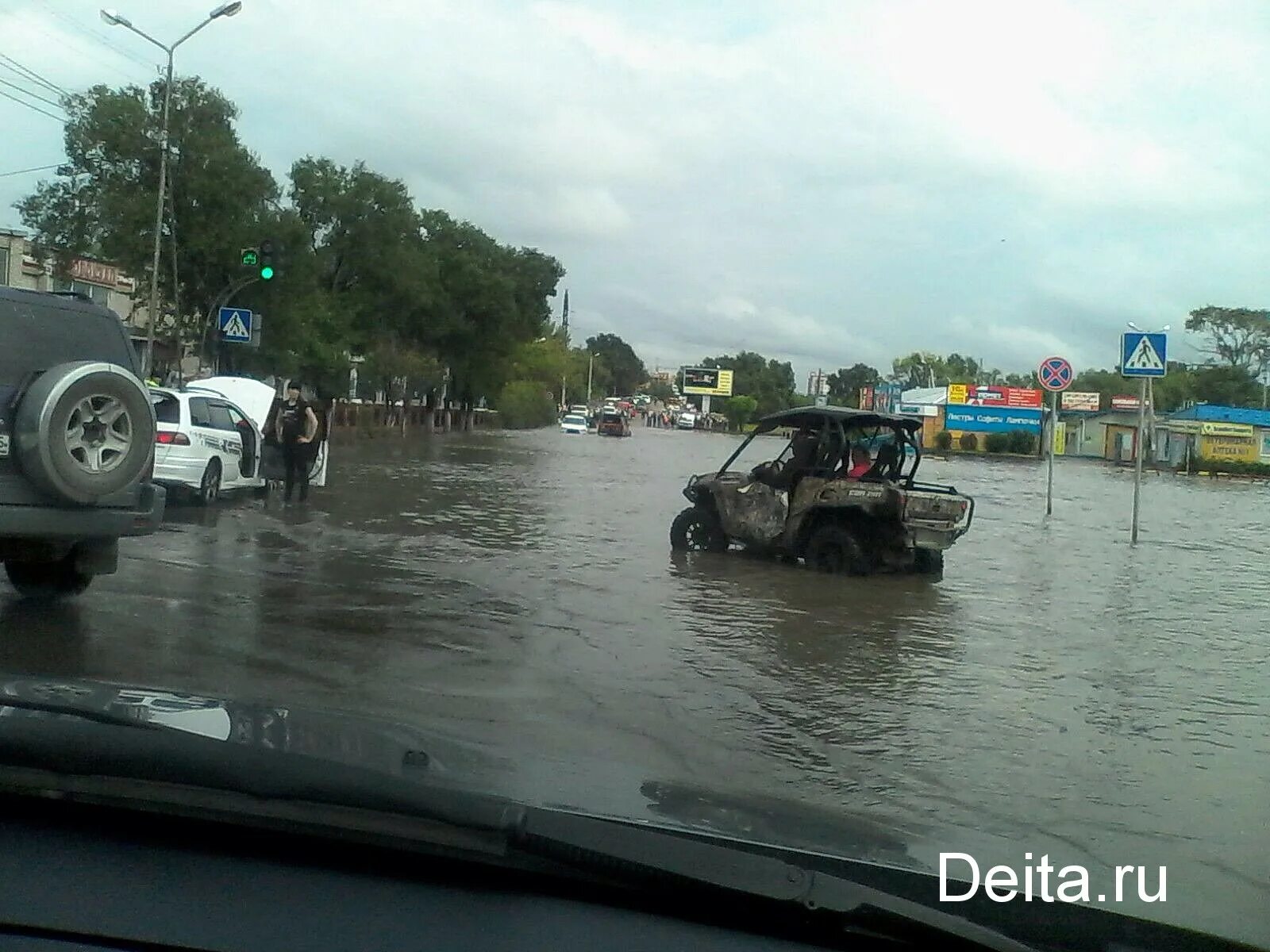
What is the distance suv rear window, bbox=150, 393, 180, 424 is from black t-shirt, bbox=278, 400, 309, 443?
1.96m

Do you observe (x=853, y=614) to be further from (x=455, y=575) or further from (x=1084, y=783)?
(x=1084, y=783)

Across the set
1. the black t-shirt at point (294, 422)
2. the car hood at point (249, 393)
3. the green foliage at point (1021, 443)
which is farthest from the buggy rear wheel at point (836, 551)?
the green foliage at point (1021, 443)

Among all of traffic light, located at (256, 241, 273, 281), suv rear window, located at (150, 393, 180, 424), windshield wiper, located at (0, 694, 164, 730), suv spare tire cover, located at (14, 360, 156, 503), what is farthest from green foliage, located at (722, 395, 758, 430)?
windshield wiper, located at (0, 694, 164, 730)

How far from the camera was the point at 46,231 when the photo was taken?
123 ft

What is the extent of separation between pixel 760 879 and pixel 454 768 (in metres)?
1.27

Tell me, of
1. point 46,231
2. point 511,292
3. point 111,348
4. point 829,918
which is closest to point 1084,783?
point 829,918

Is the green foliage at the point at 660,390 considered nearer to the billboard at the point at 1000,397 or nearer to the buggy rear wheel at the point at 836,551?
the billboard at the point at 1000,397

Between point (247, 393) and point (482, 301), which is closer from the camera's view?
point (247, 393)

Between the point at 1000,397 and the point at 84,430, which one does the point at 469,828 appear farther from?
the point at 1000,397

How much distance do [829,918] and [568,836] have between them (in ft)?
1.73

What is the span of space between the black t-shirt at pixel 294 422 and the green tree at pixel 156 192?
53.7 ft

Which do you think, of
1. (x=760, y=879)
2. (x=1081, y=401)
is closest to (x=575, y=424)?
(x=1081, y=401)

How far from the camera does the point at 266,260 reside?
985 inches

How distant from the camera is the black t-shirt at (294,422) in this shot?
19016mm
